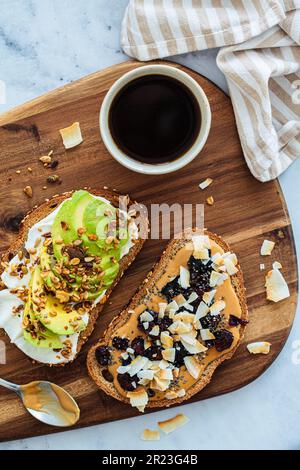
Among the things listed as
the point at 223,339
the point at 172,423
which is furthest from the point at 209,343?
the point at 172,423

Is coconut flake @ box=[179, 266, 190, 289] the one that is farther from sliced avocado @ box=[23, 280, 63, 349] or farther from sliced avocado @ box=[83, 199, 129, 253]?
sliced avocado @ box=[23, 280, 63, 349]

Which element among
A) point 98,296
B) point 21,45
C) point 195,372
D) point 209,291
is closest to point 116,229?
point 98,296

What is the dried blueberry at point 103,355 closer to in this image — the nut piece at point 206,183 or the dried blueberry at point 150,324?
the dried blueberry at point 150,324

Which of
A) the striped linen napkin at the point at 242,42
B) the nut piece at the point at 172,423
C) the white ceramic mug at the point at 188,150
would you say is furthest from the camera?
the nut piece at the point at 172,423

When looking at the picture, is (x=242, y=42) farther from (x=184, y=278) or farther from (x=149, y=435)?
(x=149, y=435)

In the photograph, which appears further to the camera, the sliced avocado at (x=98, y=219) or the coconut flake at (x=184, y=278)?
the coconut flake at (x=184, y=278)

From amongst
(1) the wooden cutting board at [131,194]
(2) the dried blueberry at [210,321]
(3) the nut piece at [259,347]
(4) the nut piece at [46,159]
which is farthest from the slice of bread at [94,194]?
(3) the nut piece at [259,347]

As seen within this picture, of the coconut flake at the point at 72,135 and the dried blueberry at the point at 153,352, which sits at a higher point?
the coconut flake at the point at 72,135
